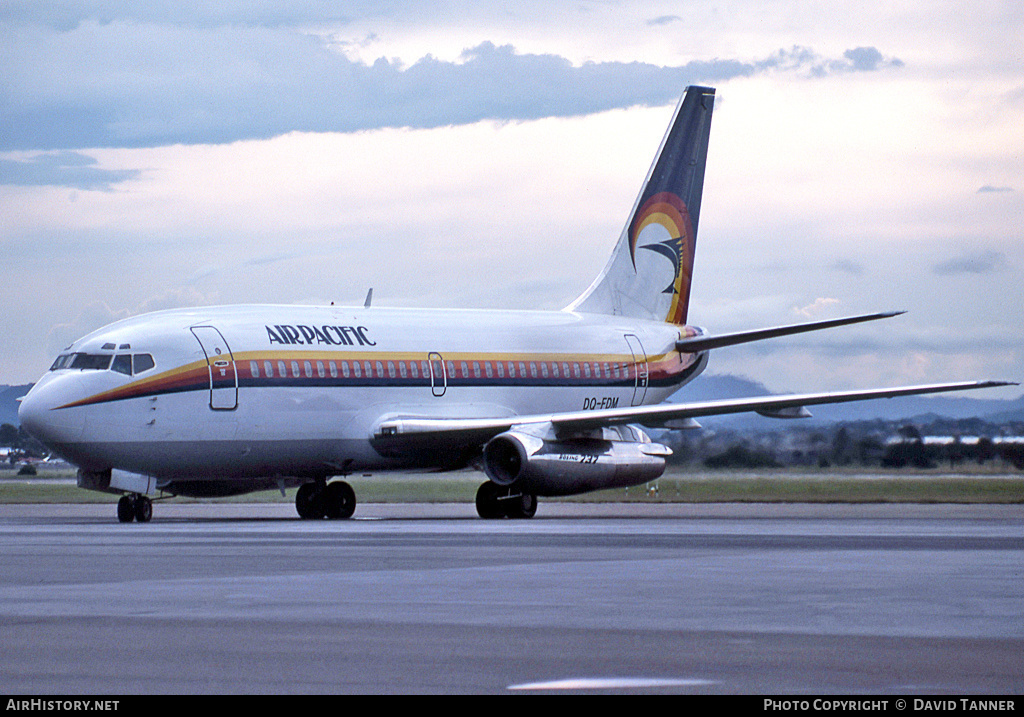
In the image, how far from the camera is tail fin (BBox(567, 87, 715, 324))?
45.2 metres

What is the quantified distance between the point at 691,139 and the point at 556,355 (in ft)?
30.0

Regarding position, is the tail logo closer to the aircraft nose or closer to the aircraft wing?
the aircraft wing

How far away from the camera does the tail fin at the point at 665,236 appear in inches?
1780

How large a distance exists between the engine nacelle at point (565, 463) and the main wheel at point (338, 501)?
3463mm

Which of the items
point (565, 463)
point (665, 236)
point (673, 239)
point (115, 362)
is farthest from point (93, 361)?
point (673, 239)

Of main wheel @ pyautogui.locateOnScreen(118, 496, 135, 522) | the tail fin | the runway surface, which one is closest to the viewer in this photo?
the runway surface

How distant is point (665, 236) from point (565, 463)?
12.5 meters

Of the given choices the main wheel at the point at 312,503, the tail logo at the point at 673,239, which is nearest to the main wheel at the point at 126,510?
the main wheel at the point at 312,503

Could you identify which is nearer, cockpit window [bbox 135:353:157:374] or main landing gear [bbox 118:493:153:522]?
cockpit window [bbox 135:353:157:374]

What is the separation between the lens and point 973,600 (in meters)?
14.7

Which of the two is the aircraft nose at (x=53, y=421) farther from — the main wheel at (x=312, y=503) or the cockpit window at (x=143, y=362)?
the main wheel at (x=312, y=503)

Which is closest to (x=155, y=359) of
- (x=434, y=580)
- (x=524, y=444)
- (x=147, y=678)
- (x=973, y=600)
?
(x=524, y=444)

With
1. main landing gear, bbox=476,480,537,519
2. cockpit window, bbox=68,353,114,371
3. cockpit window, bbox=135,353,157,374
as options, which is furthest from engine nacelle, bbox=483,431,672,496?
cockpit window, bbox=68,353,114,371

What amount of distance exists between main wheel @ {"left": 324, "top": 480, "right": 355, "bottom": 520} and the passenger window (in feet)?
20.4
